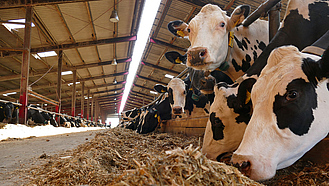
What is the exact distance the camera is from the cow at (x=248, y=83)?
2076 mm

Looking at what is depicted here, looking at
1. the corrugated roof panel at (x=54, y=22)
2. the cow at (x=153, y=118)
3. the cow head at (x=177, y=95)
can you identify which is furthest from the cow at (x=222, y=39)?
the corrugated roof panel at (x=54, y=22)

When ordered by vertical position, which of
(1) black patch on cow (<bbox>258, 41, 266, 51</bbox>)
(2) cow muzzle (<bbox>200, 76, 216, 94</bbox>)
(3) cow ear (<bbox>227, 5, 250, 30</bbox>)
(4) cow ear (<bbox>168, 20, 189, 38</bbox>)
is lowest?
(2) cow muzzle (<bbox>200, 76, 216, 94</bbox>)

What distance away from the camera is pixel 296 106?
4.55 ft

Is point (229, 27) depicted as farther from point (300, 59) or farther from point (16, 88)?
point (16, 88)

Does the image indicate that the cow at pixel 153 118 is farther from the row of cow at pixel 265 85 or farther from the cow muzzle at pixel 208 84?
the cow muzzle at pixel 208 84

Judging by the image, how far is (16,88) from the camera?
1878 centimetres

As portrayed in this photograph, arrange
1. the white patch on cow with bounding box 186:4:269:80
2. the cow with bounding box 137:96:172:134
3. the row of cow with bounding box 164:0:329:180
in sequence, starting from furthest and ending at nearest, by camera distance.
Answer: the cow with bounding box 137:96:172:134 → the white patch on cow with bounding box 186:4:269:80 → the row of cow with bounding box 164:0:329:180

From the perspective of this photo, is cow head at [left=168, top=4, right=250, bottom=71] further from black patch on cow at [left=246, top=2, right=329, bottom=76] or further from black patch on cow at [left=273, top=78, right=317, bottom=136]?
black patch on cow at [left=273, top=78, right=317, bottom=136]

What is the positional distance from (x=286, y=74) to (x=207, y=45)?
1461 mm

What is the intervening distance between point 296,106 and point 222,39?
1833mm

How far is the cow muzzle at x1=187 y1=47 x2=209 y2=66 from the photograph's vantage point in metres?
2.67

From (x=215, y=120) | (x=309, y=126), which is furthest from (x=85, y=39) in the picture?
(x=309, y=126)

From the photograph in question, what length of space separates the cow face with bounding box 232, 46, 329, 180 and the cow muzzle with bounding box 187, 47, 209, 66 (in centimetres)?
123

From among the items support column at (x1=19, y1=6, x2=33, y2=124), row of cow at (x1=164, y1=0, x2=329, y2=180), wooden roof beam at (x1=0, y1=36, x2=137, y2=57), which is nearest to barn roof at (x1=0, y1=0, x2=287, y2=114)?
wooden roof beam at (x1=0, y1=36, x2=137, y2=57)
